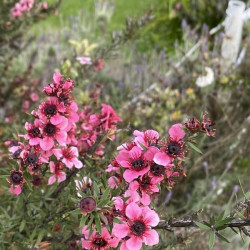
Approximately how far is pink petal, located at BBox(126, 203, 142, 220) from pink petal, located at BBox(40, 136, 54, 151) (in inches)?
12.4

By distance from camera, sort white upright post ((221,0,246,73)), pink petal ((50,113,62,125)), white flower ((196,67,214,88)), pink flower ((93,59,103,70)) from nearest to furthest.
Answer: pink petal ((50,113,62,125)) < pink flower ((93,59,103,70)) < white flower ((196,67,214,88)) < white upright post ((221,0,246,73))

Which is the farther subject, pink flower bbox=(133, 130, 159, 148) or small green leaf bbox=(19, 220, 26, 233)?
small green leaf bbox=(19, 220, 26, 233)

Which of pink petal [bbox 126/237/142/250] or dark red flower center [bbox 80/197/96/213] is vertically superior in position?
dark red flower center [bbox 80/197/96/213]

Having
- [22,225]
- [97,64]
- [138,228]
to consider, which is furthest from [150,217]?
[97,64]

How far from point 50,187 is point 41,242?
0.19 metres

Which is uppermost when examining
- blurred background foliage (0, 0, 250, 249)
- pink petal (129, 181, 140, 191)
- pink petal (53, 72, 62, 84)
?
pink petal (53, 72, 62, 84)

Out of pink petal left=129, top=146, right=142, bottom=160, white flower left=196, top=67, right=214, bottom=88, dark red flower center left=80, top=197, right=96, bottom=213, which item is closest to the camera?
dark red flower center left=80, top=197, right=96, bottom=213

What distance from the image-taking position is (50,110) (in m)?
1.23

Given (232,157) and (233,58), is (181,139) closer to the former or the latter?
(232,157)

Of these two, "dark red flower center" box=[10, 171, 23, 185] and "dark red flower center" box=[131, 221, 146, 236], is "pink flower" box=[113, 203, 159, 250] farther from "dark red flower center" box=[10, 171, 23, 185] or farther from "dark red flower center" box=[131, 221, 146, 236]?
"dark red flower center" box=[10, 171, 23, 185]

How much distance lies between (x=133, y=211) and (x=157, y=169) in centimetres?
12

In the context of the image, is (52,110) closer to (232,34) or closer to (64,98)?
(64,98)

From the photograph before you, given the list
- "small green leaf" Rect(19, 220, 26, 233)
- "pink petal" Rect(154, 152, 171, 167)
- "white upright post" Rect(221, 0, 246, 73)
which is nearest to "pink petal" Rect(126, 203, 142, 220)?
"pink petal" Rect(154, 152, 171, 167)

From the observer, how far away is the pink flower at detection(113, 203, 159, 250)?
3.42ft
